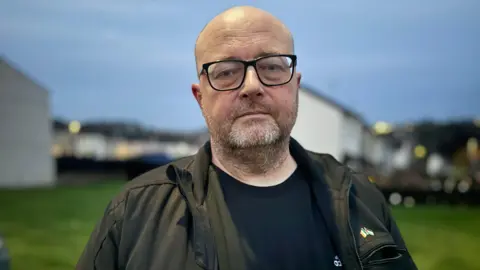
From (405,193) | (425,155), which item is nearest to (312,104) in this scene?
(425,155)

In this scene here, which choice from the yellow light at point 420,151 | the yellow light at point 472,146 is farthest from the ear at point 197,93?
the yellow light at point 472,146

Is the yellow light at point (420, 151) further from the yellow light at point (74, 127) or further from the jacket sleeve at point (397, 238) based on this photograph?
the jacket sleeve at point (397, 238)

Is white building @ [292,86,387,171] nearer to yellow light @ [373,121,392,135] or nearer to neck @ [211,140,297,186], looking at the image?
yellow light @ [373,121,392,135]

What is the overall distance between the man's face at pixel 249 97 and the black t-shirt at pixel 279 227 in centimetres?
13

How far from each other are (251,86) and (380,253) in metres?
0.51

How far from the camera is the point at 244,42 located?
1.17 meters

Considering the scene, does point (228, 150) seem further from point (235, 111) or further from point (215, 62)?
point (215, 62)

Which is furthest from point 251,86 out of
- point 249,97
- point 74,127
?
point 74,127

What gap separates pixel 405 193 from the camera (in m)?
9.43

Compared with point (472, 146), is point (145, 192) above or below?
above

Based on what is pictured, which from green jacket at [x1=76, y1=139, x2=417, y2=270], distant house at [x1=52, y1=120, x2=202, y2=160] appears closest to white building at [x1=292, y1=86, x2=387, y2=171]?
distant house at [x1=52, y1=120, x2=202, y2=160]

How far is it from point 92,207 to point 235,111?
A: 643 cm

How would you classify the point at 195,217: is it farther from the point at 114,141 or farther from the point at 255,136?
the point at 114,141

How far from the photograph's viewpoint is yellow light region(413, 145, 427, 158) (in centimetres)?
646
